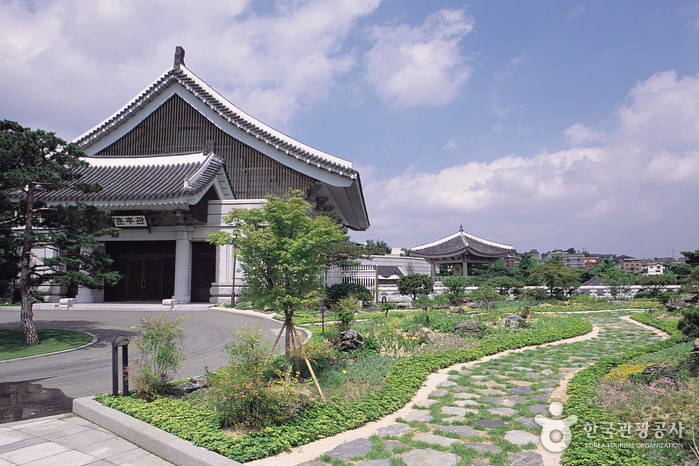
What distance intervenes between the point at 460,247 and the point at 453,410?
3853cm

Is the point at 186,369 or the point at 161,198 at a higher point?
the point at 161,198

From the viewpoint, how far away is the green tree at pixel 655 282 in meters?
27.2

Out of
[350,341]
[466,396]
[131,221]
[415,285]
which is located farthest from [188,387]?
[415,285]

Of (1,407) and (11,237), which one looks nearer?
(1,407)

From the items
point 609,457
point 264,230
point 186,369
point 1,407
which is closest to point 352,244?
point 186,369

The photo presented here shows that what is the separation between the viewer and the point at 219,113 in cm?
2319

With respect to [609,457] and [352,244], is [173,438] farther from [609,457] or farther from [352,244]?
[352,244]

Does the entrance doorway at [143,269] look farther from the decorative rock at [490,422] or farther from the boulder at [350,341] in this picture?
the decorative rock at [490,422]

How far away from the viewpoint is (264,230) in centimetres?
690

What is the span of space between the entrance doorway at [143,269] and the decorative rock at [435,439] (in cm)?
1960

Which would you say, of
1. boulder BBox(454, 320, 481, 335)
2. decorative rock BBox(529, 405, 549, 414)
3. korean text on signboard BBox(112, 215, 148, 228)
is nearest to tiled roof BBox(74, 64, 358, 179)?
korean text on signboard BBox(112, 215, 148, 228)

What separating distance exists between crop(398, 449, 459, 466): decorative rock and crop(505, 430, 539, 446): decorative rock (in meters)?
0.89

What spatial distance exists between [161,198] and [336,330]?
12505 mm

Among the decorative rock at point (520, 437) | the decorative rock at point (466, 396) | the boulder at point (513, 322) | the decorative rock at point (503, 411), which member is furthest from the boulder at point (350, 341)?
the boulder at point (513, 322)
